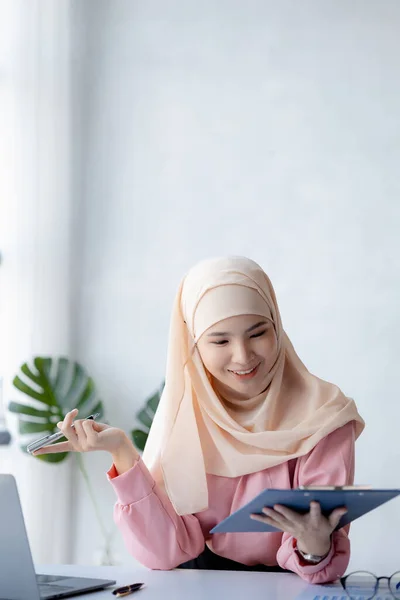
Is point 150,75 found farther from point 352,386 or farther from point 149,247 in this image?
point 352,386

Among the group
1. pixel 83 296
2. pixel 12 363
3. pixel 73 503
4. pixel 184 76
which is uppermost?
pixel 184 76

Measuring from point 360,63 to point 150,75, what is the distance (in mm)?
895

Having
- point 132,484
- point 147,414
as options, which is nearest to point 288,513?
point 132,484

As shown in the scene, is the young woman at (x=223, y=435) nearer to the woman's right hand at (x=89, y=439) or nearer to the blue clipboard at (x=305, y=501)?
the woman's right hand at (x=89, y=439)

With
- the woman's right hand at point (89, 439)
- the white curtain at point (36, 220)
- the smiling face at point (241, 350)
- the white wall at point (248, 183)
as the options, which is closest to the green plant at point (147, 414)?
the white wall at point (248, 183)

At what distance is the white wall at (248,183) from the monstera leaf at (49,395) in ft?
0.65

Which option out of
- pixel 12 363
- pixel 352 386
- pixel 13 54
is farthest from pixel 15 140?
pixel 352 386

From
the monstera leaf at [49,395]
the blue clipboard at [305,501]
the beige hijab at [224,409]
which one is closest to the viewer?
the blue clipboard at [305,501]

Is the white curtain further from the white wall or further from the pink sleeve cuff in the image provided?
the pink sleeve cuff

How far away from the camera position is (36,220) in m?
3.43

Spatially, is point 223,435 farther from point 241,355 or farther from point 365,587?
point 365,587

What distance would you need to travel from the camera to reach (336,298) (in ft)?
10.8

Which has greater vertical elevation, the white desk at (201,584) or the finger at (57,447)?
the finger at (57,447)

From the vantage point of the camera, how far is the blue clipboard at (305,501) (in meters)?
1.24
